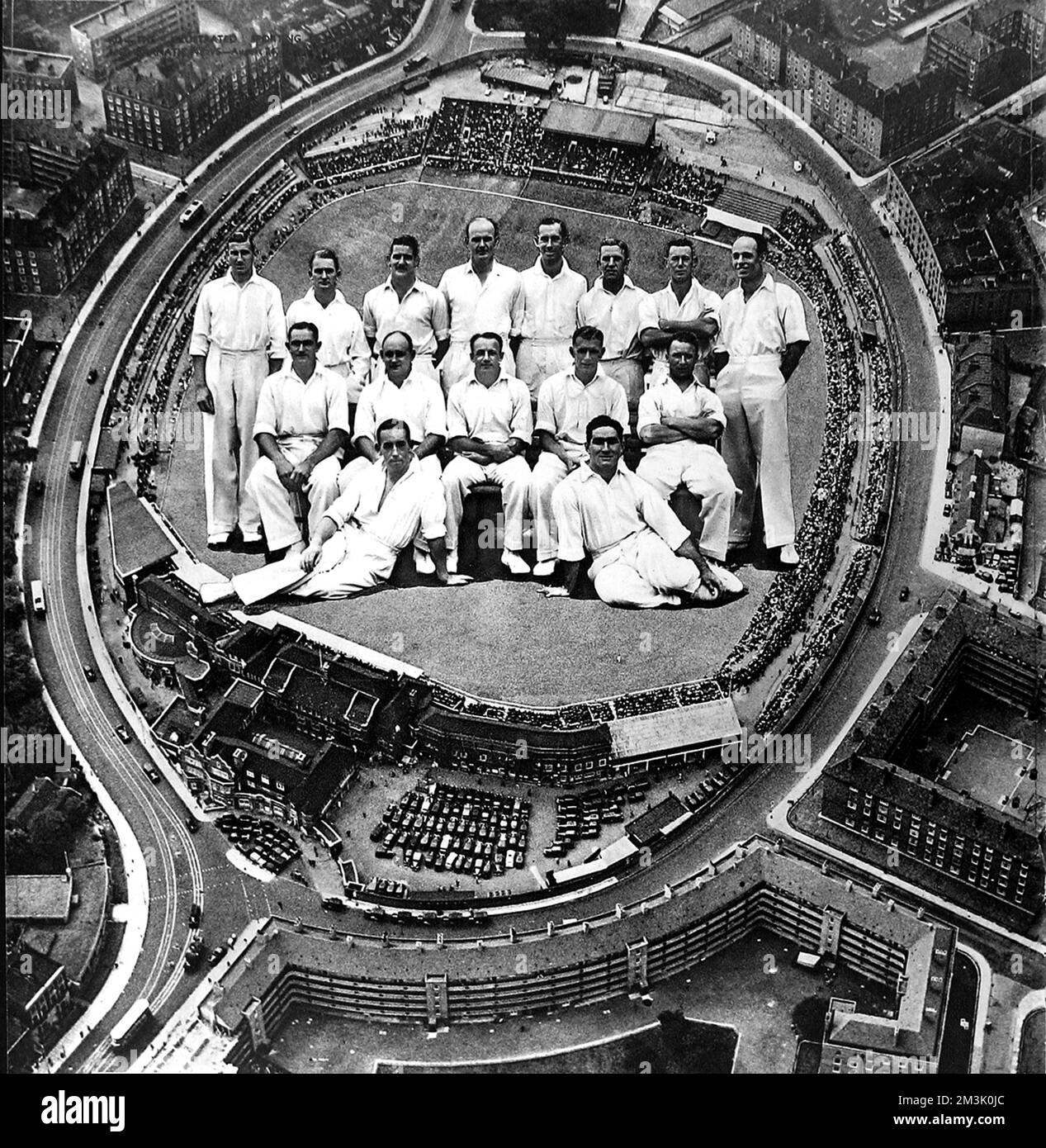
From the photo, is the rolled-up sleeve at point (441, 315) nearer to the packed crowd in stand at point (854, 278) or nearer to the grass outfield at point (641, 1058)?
the packed crowd in stand at point (854, 278)

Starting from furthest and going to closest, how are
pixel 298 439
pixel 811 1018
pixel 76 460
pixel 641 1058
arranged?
pixel 76 460, pixel 298 439, pixel 811 1018, pixel 641 1058

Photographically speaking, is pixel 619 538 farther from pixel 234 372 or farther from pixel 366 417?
pixel 234 372

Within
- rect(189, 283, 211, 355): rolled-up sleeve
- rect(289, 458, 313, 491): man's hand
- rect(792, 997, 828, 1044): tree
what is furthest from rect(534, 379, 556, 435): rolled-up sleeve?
rect(792, 997, 828, 1044): tree

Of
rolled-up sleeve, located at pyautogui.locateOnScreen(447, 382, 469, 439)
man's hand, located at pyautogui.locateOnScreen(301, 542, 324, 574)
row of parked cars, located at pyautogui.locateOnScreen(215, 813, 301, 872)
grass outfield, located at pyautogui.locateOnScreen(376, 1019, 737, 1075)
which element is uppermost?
rolled-up sleeve, located at pyautogui.locateOnScreen(447, 382, 469, 439)

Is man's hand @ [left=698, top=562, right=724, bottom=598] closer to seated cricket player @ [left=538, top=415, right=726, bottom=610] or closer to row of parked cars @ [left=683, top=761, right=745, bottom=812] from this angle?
seated cricket player @ [left=538, top=415, right=726, bottom=610]

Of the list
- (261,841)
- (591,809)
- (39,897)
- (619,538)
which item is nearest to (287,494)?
(619,538)
